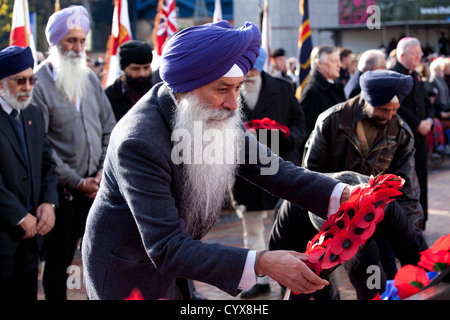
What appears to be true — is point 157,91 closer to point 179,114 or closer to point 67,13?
point 179,114

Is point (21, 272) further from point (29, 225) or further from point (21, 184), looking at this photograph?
point (21, 184)

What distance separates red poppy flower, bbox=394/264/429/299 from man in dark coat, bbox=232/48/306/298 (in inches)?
139

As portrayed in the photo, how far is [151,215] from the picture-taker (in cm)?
224

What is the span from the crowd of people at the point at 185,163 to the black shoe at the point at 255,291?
0.06 feet

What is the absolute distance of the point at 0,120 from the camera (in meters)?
4.12

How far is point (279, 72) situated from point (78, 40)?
23.7 feet

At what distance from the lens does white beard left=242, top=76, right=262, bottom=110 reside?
6008mm

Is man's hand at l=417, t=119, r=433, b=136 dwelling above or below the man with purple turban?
below

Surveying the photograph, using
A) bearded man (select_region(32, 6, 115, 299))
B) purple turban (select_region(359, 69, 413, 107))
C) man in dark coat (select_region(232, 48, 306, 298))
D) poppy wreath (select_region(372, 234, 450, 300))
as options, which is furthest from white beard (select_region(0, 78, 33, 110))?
poppy wreath (select_region(372, 234, 450, 300))

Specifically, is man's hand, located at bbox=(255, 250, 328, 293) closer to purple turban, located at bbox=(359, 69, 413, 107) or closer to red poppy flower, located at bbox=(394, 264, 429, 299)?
red poppy flower, located at bbox=(394, 264, 429, 299)

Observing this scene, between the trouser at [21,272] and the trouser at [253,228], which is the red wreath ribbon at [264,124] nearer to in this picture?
the trouser at [253,228]

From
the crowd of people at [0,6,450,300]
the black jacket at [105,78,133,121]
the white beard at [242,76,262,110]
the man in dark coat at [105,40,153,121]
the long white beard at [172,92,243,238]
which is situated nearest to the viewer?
the crowd of people at [0,6,450,300]

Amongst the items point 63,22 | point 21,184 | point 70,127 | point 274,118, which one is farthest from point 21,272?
point 274,118
